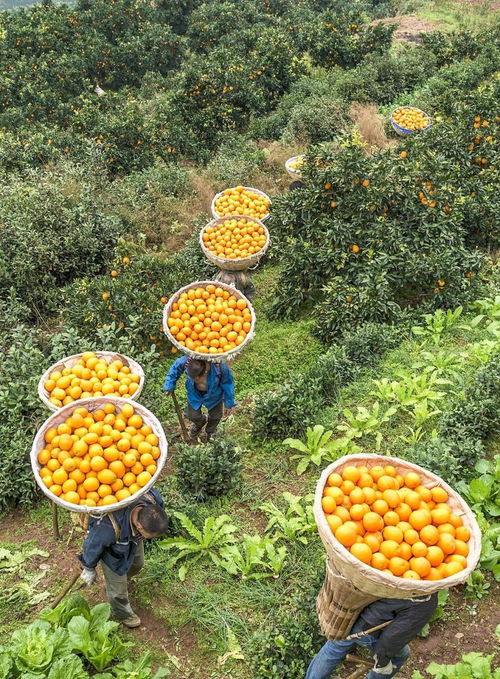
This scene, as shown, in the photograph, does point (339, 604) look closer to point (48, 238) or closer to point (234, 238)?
point (234, 238)

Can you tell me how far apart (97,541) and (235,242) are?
5.50 metres

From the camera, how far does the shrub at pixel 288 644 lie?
3.95 m

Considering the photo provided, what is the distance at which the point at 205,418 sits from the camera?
6.37 meters

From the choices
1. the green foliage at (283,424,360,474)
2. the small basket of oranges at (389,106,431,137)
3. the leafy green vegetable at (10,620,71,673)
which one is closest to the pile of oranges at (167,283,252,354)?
the green foliage at (283,424,360,474)

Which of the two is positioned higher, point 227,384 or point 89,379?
point 89,379

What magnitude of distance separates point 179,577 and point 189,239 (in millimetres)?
Result: 7470

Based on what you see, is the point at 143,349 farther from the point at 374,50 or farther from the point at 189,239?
the point at 374,50

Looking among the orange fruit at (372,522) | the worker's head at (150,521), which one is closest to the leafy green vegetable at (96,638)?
the worker's head at (150,521)

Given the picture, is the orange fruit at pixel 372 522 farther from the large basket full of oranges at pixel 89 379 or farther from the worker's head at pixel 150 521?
the large basket full of oranges at pixel 89 379

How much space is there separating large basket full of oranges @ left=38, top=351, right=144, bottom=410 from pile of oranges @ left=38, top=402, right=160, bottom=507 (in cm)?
68

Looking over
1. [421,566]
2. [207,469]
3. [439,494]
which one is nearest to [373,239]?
[207,469]

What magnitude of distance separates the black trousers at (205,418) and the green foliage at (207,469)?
68cm

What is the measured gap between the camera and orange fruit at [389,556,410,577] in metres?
3.07

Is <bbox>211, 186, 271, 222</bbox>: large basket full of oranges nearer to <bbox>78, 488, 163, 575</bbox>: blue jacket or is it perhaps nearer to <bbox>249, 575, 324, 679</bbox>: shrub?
<bbox>78, 488, 163, 575</bbox>: blue jacket
